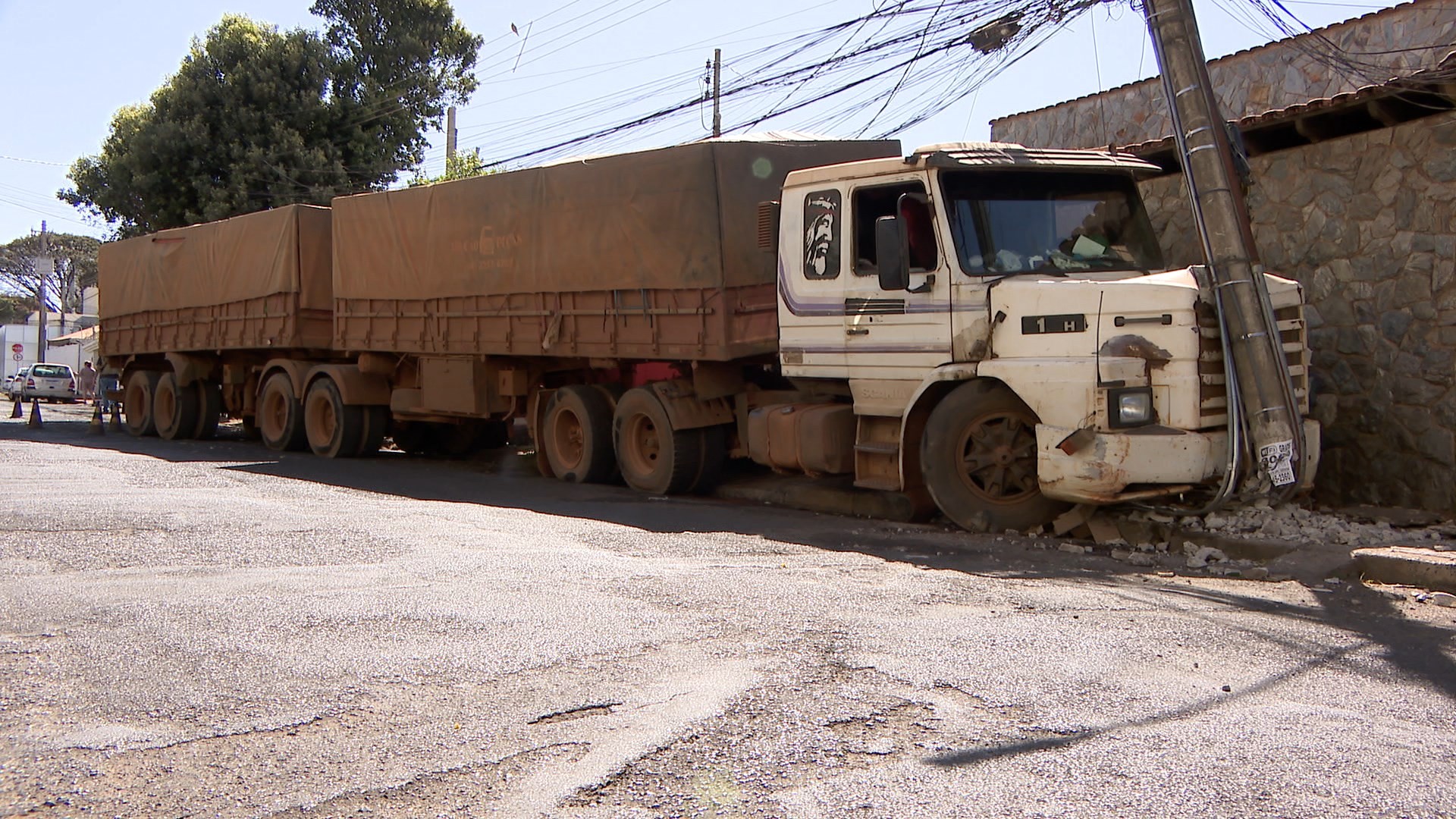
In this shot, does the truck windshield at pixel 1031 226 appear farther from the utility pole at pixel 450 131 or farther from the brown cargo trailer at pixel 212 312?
the utility pole at pixel 450 131

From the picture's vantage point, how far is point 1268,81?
14805 millimetres

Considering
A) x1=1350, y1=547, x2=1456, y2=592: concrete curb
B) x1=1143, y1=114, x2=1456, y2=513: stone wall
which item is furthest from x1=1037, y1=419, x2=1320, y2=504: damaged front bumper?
x1=1143, y1=114, x2=1456, y2=513: stone wall

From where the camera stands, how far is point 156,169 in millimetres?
27906

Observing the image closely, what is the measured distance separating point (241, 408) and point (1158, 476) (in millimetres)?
16342

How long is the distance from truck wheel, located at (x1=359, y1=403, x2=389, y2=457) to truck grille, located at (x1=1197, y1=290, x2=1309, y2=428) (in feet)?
38.5

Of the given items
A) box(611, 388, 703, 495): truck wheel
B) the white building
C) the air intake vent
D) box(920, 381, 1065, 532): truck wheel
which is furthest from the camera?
the white building

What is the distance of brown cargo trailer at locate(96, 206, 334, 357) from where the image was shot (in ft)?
58.3

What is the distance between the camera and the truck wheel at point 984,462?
29.6 feet

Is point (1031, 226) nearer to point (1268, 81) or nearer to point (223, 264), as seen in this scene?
point (1268, 81)

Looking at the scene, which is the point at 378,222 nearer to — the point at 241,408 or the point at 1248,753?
the point at 241,408

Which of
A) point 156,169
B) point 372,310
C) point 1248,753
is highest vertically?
point 156,169

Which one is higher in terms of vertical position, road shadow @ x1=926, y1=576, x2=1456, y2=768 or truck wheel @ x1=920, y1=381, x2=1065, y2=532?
truck wheel @ x1=920, y1=381, x2=1065, y2=532

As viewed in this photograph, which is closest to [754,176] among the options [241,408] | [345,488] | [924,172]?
[924,172]

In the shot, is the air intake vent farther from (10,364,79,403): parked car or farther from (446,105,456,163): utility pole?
(10,364,79,403): parked car
